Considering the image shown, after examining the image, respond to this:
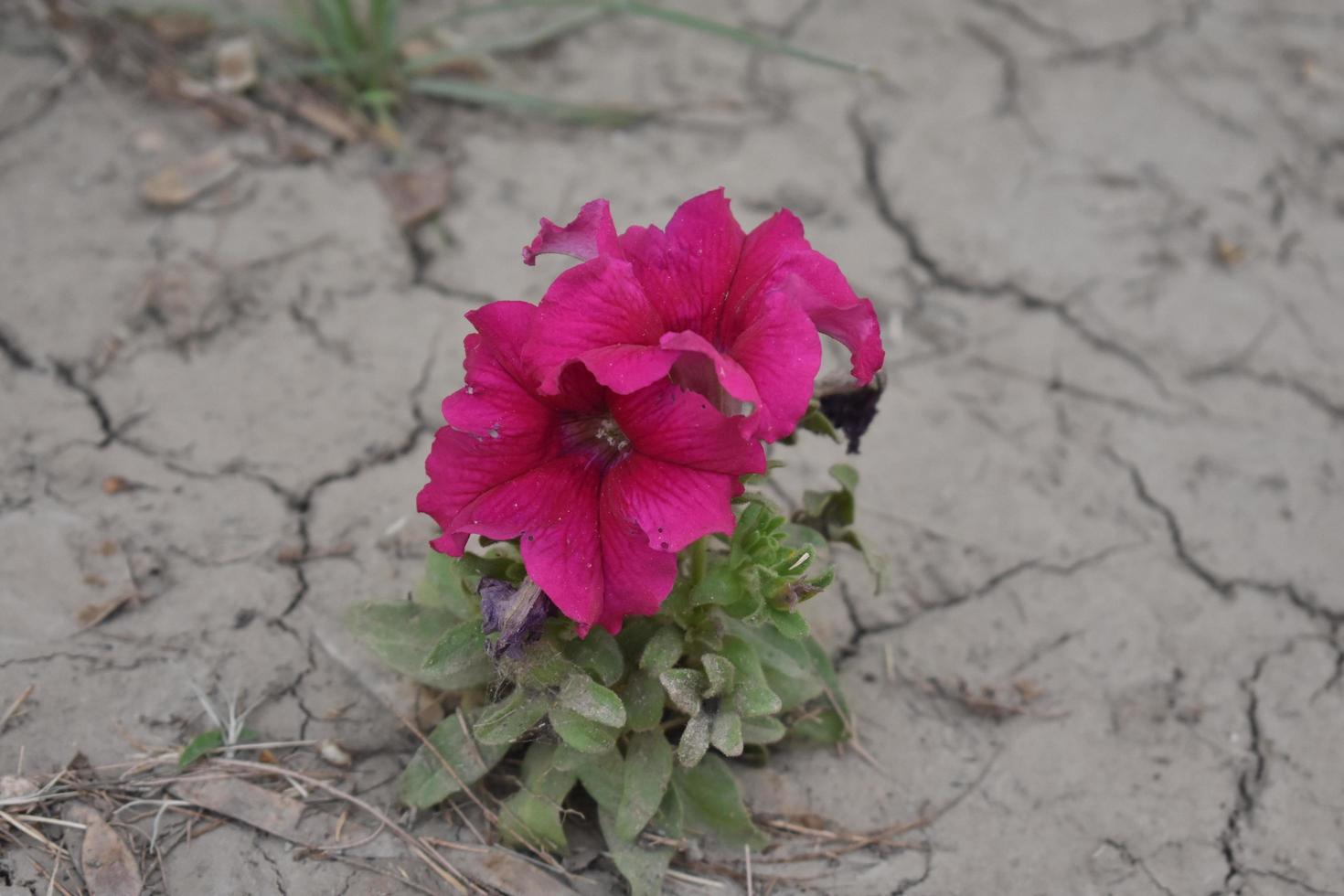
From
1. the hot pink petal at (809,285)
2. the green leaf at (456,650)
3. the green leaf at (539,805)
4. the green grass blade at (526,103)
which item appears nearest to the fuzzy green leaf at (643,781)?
the green leaf at (539,805)

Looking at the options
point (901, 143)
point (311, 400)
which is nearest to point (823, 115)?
point (901, 143)

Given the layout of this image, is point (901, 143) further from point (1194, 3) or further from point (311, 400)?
point (311, 400)

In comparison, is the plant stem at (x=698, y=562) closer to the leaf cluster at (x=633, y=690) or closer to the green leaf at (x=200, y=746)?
the leaf cluster at (x=633, y=690)

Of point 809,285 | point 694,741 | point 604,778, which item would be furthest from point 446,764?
point 809,285

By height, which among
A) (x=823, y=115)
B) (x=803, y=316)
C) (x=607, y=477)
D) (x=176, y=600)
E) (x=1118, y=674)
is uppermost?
(x=803, y=316)

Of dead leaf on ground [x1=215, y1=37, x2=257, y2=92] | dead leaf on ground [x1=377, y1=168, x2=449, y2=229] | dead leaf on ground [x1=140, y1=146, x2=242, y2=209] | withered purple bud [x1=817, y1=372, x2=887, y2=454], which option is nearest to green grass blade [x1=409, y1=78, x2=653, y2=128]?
dead leaf on ground [x1=377, y1=168, x2=449, y2=229]

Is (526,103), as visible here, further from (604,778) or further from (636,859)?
(636,859)
